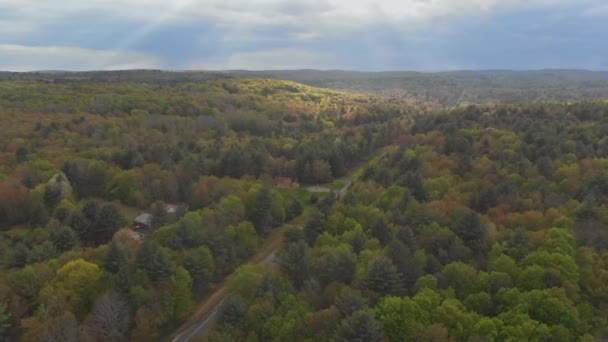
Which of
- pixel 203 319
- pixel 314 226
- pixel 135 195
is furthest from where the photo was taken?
pixel 135 195

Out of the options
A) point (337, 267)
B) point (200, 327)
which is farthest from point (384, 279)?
point (200, 327)

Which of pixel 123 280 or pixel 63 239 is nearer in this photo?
pixel 123 280

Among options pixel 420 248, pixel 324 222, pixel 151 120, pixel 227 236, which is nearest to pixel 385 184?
pixel 324 222

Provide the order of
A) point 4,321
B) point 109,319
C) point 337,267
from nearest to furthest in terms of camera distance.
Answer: point 4,321
point 109,319
point 337,267

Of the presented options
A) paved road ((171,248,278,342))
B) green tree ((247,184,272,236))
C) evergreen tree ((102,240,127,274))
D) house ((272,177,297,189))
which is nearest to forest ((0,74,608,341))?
evergreen tree ((102,240,127,274))

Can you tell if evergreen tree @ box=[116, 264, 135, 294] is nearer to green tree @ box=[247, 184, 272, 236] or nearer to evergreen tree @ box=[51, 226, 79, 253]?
evergreen tree @ box=[51, 226, 79, 253]

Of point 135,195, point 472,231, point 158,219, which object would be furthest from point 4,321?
point 472,231

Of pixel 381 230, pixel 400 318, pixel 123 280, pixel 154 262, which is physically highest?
pixel 381 230

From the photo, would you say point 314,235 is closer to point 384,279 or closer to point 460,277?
point 384,279

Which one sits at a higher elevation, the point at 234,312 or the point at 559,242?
the point at 559,242
